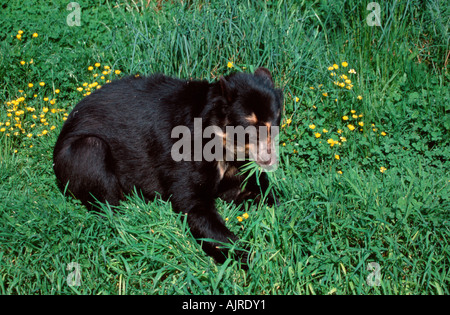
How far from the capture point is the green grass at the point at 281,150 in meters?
3.03

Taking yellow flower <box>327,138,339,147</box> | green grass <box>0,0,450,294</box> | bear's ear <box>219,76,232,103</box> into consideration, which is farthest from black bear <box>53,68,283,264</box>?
yellow flower <box>327,138,339,147</box>

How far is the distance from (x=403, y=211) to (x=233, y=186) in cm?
133

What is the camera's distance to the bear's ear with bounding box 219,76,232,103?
→ 10.8ft

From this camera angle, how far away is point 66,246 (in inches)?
124

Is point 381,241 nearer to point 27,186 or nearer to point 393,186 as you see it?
point 393,186

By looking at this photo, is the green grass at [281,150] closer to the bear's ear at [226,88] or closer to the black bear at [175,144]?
the black bear at [175,144]

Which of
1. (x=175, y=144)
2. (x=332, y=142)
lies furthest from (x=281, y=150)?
(x=175, y=144)

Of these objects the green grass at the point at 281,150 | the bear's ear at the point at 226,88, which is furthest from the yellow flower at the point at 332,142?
the bear's ear at the point at 226,88

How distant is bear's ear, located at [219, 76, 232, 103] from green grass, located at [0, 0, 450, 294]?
0.80 metres

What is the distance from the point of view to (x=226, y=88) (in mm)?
3307

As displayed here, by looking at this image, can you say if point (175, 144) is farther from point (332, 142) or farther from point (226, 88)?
point (332, 142)

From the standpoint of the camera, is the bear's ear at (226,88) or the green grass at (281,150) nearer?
the green grass at (281,150)

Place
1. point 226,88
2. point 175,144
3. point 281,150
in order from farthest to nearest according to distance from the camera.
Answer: point 281,150, point 175,144, point 226,88

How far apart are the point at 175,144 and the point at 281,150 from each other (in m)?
1.07
